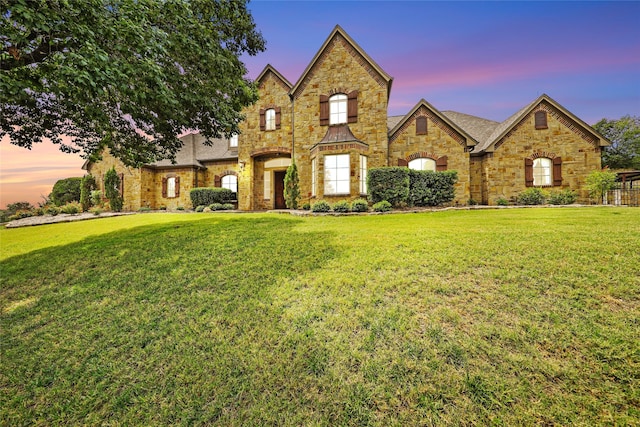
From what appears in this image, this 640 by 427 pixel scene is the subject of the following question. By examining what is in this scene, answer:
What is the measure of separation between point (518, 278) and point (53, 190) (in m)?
36.6

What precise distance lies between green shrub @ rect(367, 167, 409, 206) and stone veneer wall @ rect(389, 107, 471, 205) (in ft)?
11.0

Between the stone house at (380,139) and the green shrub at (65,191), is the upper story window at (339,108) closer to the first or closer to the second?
the stone house at (380,139)

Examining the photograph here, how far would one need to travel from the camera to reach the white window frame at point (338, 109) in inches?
654

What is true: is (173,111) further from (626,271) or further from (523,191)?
(523,191)

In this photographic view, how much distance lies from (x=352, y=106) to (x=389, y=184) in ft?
19.3

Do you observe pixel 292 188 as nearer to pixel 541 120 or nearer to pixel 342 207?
pixel 342 207

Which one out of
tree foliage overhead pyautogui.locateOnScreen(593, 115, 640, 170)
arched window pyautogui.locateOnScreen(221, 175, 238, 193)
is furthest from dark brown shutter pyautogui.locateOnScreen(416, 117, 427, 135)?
tree foliage overhead pyautogui.locateOnScreen(593, 115, 640, 170)

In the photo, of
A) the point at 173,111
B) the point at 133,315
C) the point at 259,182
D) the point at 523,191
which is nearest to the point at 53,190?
the point at 259,182

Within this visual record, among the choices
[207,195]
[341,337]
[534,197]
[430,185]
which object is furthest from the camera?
[207,195]

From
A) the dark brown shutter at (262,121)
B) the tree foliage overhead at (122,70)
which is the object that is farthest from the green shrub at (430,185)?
the dark brown shutter at (262,121)

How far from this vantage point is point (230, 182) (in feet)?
70.4

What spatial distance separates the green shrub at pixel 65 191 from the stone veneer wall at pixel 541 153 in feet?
117

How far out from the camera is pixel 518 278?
462 cm

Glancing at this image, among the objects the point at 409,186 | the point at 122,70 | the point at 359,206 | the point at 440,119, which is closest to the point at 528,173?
the point at 440,119
